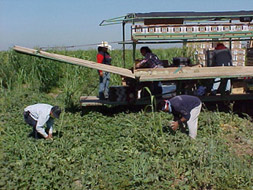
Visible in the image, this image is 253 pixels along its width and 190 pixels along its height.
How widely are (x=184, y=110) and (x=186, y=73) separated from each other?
2006 millimetres

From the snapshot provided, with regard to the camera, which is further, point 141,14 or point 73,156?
point 141,14

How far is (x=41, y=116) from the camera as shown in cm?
678

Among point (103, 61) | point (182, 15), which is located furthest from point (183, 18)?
point (103, 61)

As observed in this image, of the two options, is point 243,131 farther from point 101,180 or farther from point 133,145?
point 101,180

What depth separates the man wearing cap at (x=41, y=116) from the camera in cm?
679

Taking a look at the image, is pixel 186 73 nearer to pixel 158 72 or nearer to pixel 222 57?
pixel 158 72

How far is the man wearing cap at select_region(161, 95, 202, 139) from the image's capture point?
6.83 m

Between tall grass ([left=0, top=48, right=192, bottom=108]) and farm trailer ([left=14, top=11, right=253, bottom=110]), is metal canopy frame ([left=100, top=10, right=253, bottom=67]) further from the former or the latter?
tall grass ([left=0, top=48, right=192, bottom=108])

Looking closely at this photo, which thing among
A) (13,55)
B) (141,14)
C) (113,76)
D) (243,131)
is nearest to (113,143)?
(243,131)

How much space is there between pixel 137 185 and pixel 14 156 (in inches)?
89.9

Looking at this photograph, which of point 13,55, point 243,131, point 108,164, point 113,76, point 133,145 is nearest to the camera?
point 108,164

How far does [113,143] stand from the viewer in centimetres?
689

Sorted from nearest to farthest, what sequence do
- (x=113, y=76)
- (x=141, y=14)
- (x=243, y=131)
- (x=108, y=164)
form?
(x=108, y=164), (x=243, y=131), (x=141, y=14), (x=113, y=76)

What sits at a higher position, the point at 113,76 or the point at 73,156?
the point at 113,76
